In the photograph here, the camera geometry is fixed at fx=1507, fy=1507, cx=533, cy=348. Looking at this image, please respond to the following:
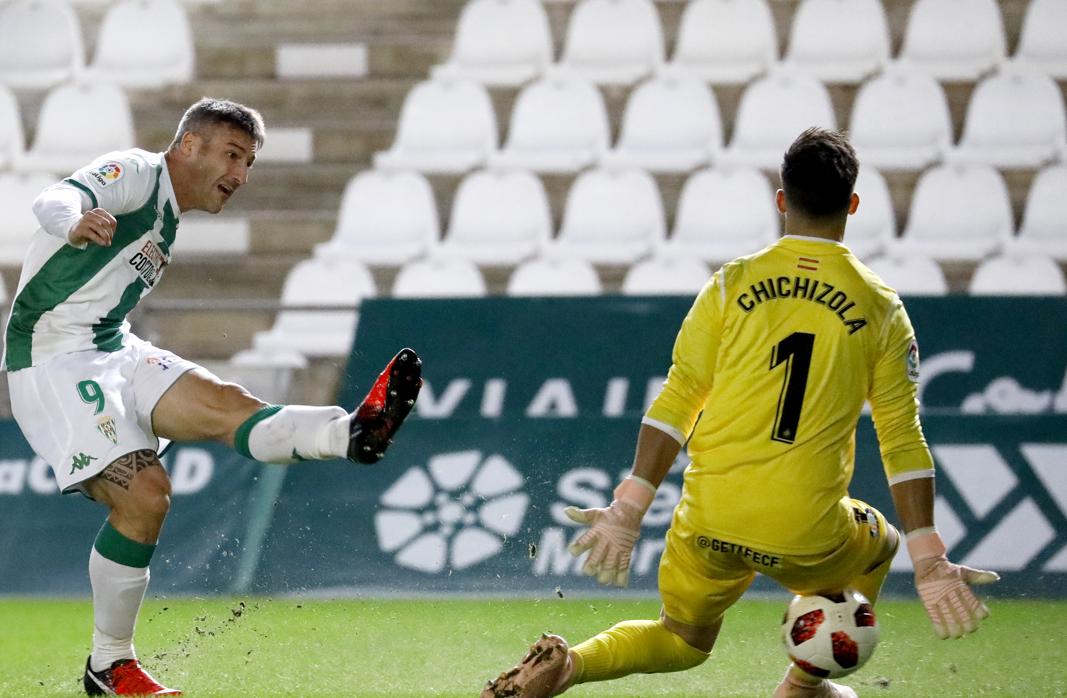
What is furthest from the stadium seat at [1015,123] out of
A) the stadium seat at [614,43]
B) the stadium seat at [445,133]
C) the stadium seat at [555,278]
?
the stadium seat at [445,133]

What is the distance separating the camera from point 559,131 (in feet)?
36.9

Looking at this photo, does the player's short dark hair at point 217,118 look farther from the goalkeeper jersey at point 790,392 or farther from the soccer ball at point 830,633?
the soccer ball at point 830,633

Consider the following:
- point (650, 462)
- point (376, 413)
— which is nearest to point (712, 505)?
point (650, 462)

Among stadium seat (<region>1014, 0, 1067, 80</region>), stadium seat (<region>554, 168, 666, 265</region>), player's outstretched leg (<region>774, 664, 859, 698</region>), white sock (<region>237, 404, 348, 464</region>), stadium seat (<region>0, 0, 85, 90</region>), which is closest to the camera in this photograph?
player's outstretched leg (<region>774, 664, 859, 698</region>)

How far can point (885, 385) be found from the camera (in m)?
3.84

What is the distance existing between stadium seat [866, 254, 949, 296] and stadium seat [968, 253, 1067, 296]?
24 cm

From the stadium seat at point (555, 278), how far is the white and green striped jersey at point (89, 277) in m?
5.21

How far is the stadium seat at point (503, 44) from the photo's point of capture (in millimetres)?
11820

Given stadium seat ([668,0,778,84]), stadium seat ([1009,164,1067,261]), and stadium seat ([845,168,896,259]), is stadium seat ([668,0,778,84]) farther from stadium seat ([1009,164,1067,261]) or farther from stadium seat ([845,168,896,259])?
stadium seat ([1009,164,1067,261])

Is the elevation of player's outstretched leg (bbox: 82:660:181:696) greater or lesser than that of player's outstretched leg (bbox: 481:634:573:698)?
lesser

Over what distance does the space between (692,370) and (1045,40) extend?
27.2 ft

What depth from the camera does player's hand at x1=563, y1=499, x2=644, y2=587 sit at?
12.3 feet

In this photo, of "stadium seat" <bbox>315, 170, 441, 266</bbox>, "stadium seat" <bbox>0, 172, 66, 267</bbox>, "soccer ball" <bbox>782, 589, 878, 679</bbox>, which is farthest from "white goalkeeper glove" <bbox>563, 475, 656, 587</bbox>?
"stadium seat" <bbox>0, 172, 66, 267</bbox>

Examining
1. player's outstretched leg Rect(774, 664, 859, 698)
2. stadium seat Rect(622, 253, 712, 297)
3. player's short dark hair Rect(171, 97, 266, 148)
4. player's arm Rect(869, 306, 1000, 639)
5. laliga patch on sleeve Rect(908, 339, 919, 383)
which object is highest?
player's short dark hair Rect(171, 97, 266, 148)
